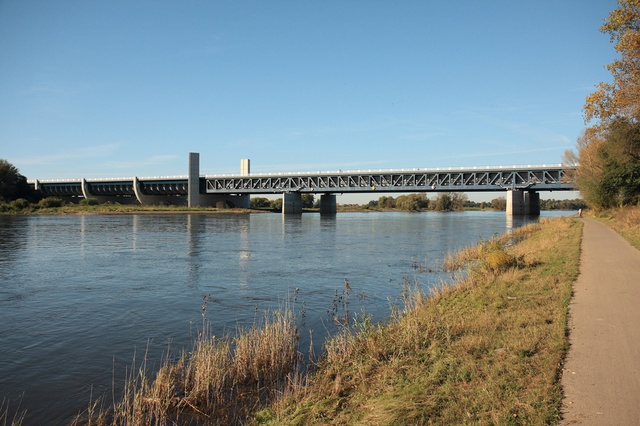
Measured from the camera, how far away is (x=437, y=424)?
6414 mm

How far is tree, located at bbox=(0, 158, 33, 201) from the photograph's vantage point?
12194 cm

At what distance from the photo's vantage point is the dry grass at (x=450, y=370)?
266 inches

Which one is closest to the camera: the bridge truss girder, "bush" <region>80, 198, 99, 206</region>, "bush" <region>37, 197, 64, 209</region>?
the bridge truss girder

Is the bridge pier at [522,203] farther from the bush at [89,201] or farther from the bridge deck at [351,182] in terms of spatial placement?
the bush at [89,201]

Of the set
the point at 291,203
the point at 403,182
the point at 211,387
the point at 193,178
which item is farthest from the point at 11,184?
the point at 211,387

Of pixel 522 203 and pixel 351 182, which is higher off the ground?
pixel 351 182

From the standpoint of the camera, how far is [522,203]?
118250mm

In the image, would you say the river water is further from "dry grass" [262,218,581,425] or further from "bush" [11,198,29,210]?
"bush" [11,198,29,210]

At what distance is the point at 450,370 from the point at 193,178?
146 meters

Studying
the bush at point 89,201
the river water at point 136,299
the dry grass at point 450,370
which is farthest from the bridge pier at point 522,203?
the bush at point 89,201

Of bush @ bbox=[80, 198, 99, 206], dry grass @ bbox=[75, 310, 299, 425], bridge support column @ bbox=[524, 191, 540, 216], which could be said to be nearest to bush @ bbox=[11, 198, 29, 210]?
bush @ bbox=[80, 198, 99, 206]

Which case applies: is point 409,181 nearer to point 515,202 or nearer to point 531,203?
point 515,202

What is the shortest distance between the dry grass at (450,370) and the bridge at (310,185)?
102 m

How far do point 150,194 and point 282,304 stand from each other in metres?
152
